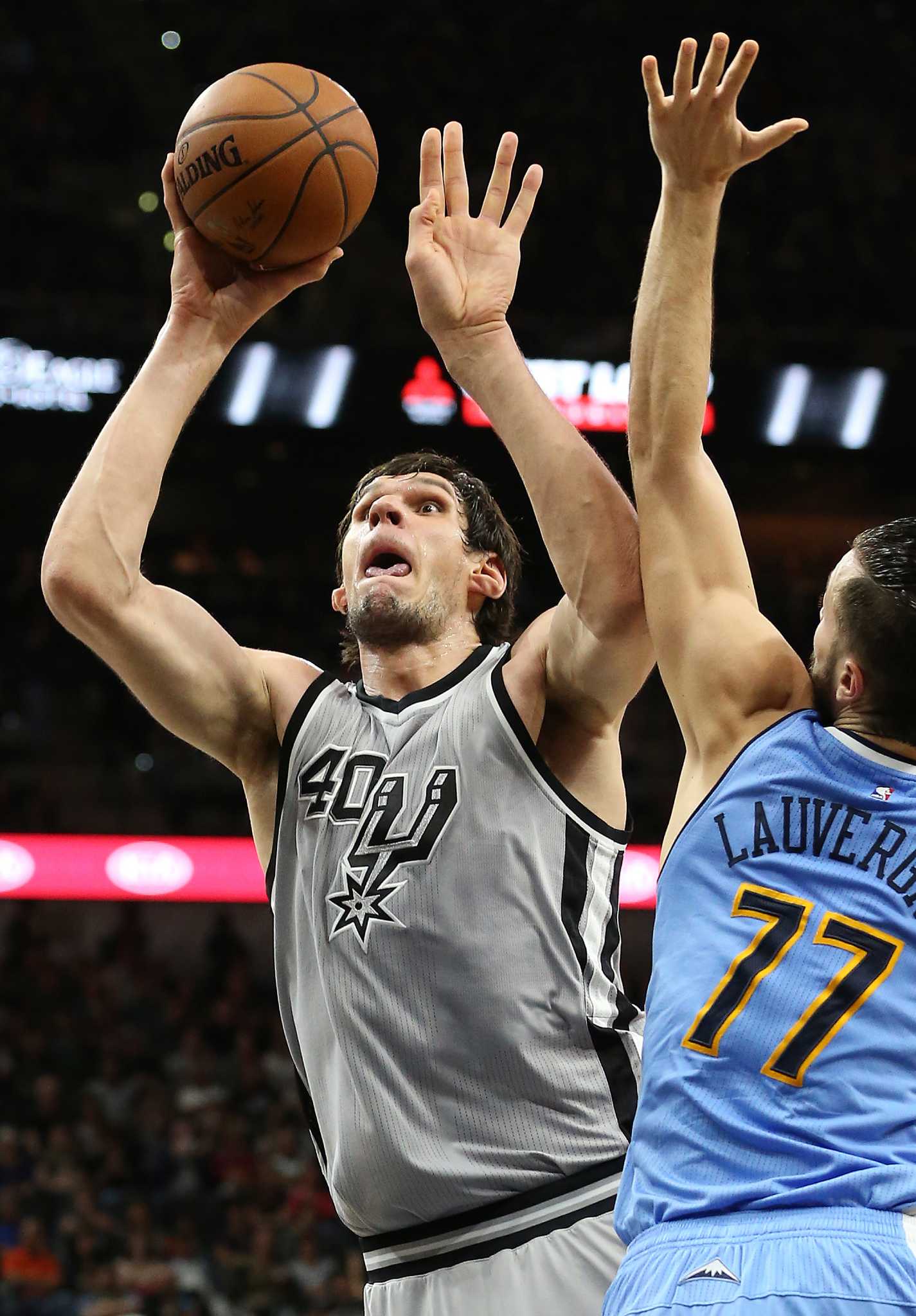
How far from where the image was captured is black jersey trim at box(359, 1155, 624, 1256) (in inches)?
120

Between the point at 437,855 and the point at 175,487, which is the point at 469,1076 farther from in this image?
the point at 175,487

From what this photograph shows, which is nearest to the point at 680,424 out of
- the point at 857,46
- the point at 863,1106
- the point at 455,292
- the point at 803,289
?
the point at 455,292

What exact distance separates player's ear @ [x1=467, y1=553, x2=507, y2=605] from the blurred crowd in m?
7.95

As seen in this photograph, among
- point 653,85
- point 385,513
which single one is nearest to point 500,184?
point 653,85

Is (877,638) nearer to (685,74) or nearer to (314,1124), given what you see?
(685,74)

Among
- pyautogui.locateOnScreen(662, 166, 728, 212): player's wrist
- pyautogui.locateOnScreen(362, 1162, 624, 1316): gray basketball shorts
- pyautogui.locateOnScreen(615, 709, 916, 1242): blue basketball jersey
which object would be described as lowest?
pyautogui.locateOnScreen(362, 1162, 624, 1316): gray basketball shorts

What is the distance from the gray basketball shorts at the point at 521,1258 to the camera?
3.01 meters

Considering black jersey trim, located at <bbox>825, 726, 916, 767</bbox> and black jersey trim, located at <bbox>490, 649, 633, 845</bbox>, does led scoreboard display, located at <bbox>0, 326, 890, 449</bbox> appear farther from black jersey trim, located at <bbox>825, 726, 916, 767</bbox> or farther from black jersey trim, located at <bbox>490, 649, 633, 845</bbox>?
black jersey trim, located at <bbox>825, 726, 916, 767</bbox>

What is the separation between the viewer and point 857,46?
17.5 metres

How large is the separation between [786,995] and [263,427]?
11697mm

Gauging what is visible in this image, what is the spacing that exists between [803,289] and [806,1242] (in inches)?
571

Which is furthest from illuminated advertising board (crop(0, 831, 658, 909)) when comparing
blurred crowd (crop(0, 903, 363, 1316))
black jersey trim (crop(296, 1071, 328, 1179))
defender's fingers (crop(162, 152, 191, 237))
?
defender's fingers (crop(162, 152, 191, 237))

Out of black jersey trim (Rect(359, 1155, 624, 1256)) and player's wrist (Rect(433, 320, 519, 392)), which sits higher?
player's wrist (Rect(433, 320, 519, 392))

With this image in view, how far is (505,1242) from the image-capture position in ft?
9.96
